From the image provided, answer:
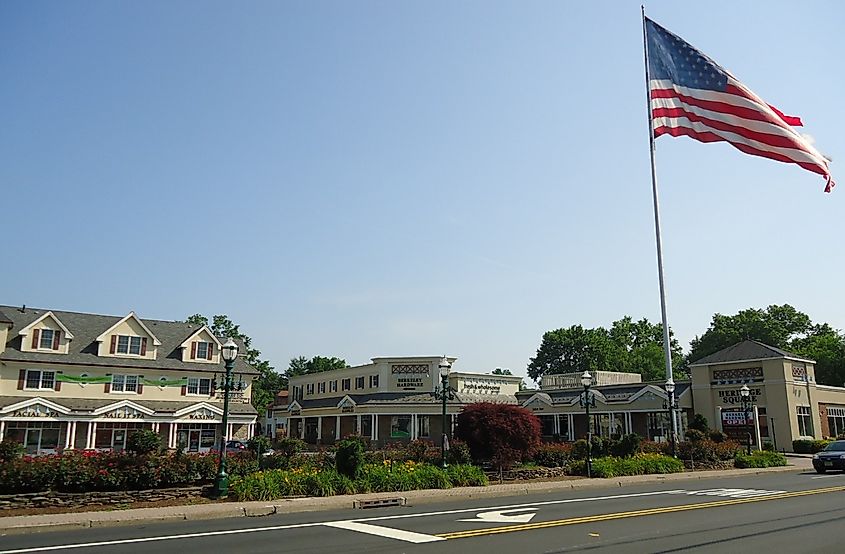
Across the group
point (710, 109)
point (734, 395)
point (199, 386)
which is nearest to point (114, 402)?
point (199, 386)

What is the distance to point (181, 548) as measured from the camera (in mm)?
11344

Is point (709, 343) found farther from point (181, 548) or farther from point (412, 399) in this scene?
point (181, 548)

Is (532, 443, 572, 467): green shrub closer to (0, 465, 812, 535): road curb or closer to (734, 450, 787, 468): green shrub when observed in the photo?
(0, 465, 812, 535): road curb

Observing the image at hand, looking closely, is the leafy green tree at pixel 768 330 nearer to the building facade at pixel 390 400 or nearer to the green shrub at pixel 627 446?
the building facade at pixel 390 400

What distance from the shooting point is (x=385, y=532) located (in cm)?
1296

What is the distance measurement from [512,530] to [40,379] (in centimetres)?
4045

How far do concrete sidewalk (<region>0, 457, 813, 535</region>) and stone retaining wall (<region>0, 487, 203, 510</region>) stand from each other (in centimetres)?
108

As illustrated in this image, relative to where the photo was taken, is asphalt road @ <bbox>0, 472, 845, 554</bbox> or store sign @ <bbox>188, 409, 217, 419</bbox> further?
store sign @ <bbox>188, 409, 217, 419</bbox>

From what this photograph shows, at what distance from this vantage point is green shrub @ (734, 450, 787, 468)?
111 feet

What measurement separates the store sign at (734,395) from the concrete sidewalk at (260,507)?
1078 inches

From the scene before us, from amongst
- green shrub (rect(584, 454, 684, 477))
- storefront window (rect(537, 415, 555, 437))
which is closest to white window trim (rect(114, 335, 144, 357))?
storefront window (rect(537, 415, 555, 437))

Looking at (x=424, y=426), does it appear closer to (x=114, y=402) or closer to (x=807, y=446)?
(x=114, y=402)

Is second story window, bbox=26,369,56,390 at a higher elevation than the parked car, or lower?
higher

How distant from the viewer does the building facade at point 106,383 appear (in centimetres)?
4231
